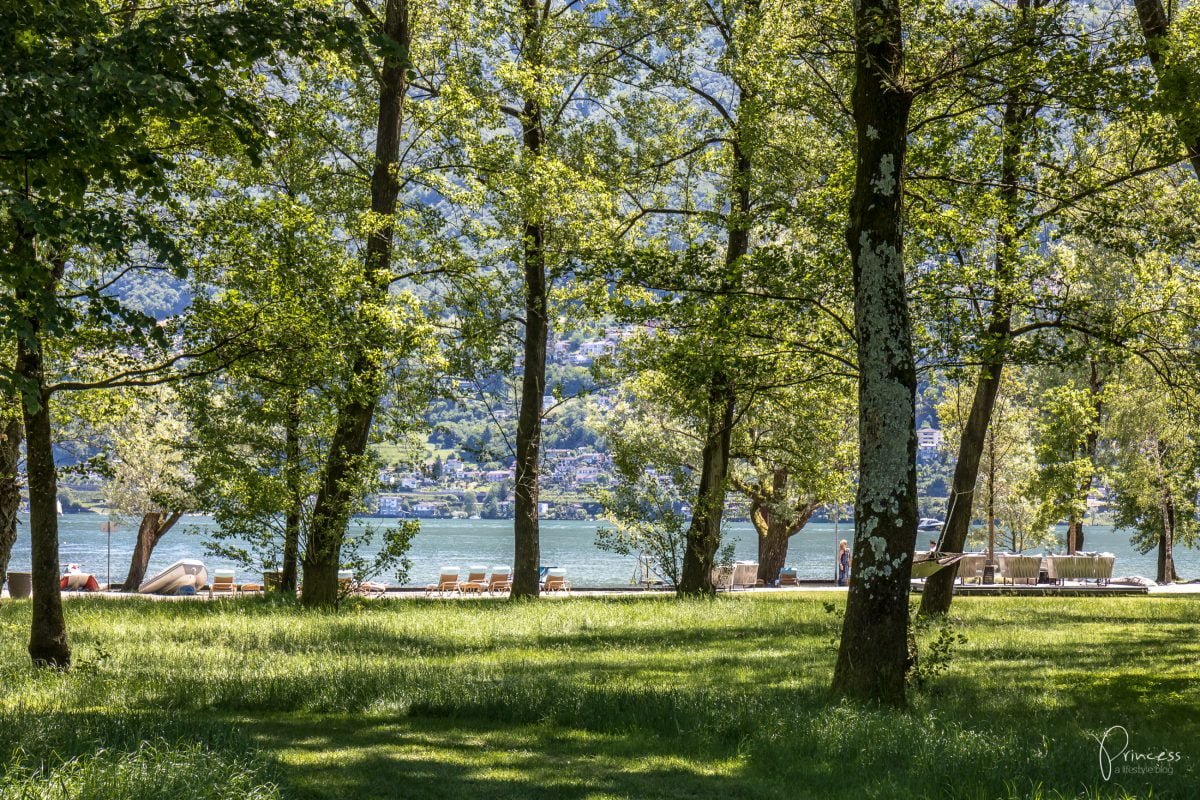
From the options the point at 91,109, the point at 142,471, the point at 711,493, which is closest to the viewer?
the point at 91,109

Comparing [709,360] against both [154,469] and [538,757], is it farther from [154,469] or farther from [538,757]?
[154,469]

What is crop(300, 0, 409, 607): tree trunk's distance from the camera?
17328 millimetres

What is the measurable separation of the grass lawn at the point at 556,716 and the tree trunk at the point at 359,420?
289cm

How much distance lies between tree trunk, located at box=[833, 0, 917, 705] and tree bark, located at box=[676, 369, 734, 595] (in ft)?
39.0

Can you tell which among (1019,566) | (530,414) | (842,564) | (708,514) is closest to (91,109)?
(530,414)

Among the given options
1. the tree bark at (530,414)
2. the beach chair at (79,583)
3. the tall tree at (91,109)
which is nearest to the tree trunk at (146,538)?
the beach chair at (79,583)

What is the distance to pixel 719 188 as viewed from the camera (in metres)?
23.5

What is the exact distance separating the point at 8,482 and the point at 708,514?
12.8 metres

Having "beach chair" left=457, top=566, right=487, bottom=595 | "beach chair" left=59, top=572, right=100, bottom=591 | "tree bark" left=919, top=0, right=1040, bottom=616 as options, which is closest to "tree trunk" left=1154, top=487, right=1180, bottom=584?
"beach chair" left=457, top=566, right=487, bottom=595

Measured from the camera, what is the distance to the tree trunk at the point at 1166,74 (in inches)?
364

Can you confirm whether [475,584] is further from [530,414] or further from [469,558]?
[469,558]

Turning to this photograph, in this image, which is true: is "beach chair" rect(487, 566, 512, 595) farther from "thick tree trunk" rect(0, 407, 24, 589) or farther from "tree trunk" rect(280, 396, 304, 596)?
"thick tree trunk" rect(0, 407, 24, 589)

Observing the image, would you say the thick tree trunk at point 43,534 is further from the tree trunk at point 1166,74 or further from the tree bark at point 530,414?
the tree bark at point 530,414

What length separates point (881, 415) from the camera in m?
9.05
